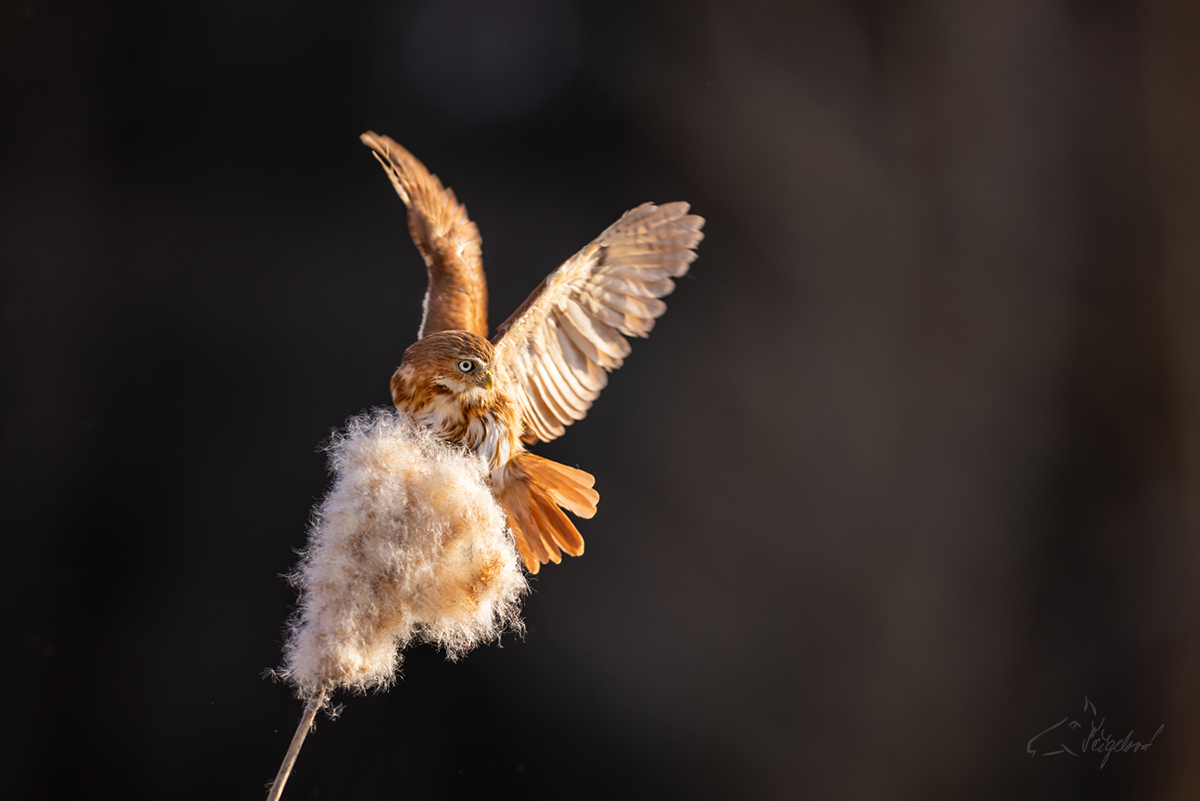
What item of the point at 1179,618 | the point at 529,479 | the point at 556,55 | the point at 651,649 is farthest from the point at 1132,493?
the point at 556,55

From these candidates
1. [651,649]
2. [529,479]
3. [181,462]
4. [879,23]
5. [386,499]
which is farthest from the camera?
[879,23]

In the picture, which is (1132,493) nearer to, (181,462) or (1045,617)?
(1045,617)

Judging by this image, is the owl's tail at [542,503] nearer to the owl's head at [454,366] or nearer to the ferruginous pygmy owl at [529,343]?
the ferruginous pygmy owl at [529,343]
